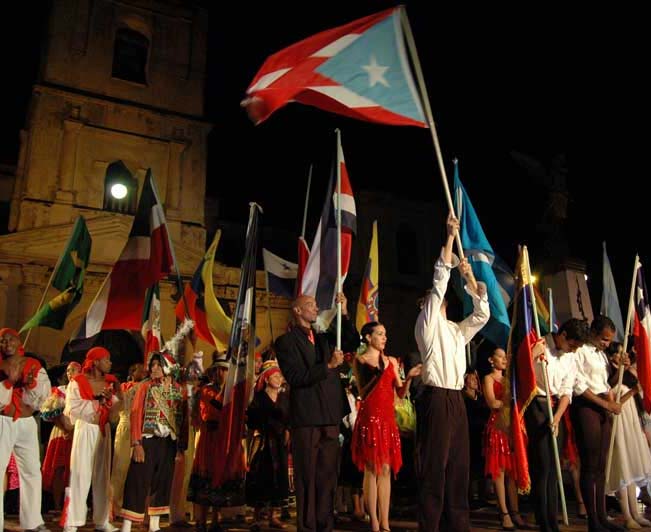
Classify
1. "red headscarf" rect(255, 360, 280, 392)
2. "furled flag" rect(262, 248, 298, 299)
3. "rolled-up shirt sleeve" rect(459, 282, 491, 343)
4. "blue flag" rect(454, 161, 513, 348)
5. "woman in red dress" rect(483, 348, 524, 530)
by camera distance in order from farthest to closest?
1. "furled flag" rect(262, 248, 298, 299)
2. "red headscarf" rect(255, 360, 280, 392)
3. "woman in red dress" rect(483, 348, 524, 530)
4. "blue flag" rect(454, 161, 513, 348)
5. "rolled-up shirt sleeve" rect(459, 282, 491, 343)

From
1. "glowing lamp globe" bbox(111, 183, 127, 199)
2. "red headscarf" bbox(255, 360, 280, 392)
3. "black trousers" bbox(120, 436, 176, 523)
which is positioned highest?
"glowing lamp globe" bbox(111, 183, 127, 199)

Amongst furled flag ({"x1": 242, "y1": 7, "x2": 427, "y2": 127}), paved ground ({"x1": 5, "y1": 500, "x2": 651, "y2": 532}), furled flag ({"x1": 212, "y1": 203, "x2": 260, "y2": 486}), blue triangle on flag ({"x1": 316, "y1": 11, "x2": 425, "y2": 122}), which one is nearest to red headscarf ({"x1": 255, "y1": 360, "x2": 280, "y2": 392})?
furled flag ({"x1": 212, "y1": 203, "x2": 260, "y2": 486})

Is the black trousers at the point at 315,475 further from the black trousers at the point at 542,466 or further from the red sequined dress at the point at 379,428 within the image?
the black trousers at the point at 542,466

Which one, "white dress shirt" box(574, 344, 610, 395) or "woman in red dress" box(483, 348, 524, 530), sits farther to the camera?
"woman in red dress" box(483, 348, 524, 530)

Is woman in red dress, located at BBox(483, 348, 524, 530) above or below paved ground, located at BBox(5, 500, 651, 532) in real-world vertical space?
above

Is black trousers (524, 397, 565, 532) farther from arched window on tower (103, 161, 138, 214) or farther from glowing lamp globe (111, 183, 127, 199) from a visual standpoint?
glowing lamp globe (111, 183, 127, 199)

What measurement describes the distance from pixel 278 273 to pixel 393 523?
251 inches

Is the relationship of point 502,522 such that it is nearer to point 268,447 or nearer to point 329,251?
point 268,447

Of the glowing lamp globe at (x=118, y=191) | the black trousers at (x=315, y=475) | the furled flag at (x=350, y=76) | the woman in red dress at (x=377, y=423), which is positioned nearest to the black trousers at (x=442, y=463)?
the black trousers at (x=315, y=475)

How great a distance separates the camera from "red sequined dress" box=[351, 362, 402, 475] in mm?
6156

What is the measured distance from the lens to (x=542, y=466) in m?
5.68

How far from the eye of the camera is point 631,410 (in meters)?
7.27

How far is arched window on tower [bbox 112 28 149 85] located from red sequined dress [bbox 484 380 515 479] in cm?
2065

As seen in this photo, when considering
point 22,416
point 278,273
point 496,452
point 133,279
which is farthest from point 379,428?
point 278,273
